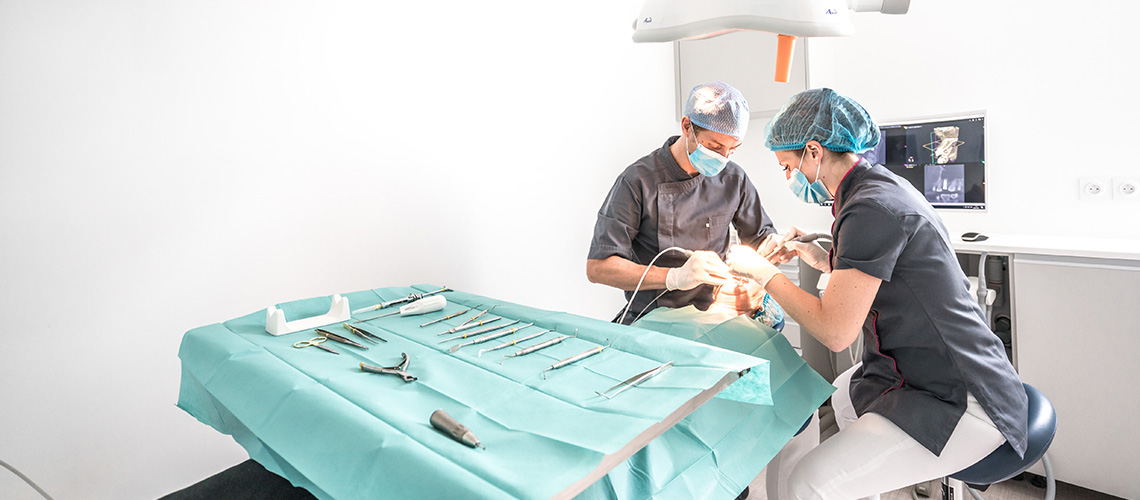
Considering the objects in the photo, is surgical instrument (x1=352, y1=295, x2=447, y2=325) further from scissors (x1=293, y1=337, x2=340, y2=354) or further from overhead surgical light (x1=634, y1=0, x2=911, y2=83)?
overhead surgical light (x1=634, y1=0, x2=911, y2=83)

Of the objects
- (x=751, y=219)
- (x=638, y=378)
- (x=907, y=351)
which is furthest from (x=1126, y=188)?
(x=638, y=378)

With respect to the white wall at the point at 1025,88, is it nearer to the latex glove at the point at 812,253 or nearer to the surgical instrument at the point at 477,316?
the latex glove at the point at 812,253

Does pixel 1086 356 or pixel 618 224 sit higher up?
pixel 618 224

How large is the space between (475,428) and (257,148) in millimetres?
1458

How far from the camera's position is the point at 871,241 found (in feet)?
4.37

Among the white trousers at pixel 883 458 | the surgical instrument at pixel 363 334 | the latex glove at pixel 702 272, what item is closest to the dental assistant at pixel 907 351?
the white trousers at pixel 883 458

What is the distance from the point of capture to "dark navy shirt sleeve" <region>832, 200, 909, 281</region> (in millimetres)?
1312

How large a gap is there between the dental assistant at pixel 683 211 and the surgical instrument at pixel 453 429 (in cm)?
103

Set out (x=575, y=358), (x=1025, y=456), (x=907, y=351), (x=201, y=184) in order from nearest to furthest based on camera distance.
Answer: (x=575, y=358), (x=1025, y=456), (x=907, y=351), (x=201, y=184)

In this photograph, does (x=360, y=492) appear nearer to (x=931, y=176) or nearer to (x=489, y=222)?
(x=489, y=222)

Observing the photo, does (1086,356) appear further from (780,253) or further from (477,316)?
→ (477,316)

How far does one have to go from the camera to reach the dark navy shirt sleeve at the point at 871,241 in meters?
1.31

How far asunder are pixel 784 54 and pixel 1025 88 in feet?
7.60

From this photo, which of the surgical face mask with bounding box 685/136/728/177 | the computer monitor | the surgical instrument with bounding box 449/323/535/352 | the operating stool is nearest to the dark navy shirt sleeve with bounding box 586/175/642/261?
the surgical face mask with bounding box 685/136/728/177
